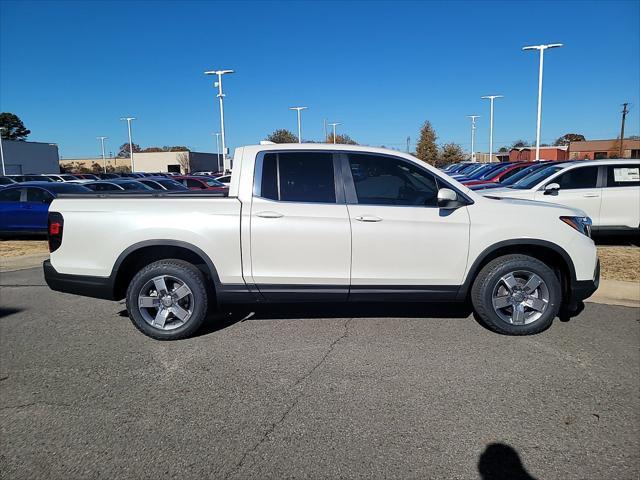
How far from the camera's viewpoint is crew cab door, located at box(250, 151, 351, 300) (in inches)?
183

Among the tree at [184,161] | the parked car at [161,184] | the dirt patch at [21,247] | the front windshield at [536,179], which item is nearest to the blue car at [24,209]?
the dirt patch at [21,247]

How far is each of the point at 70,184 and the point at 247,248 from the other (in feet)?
36.0

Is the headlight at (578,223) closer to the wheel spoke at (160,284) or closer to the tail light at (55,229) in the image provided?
the wheel spoke at (160,284)

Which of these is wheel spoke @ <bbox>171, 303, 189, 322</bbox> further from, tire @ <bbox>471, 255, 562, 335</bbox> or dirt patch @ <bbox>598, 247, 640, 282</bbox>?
dirt patch @ <bbox>598, 247, 640, 282</bbox>

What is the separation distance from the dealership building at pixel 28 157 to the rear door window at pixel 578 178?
58401mm

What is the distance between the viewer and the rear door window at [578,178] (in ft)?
31.3

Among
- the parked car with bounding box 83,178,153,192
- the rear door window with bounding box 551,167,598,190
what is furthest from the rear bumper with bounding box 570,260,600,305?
the parked car with bounding box 83,178,153,192

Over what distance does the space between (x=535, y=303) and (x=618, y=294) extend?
235cm

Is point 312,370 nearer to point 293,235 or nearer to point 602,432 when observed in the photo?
point 293,235

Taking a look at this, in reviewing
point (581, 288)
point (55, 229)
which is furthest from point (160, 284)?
point (581, 288)

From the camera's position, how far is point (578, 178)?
959cm

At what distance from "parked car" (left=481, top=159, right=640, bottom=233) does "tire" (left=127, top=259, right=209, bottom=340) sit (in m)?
6.43

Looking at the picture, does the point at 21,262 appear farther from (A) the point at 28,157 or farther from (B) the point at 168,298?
(A) the point at 28,157

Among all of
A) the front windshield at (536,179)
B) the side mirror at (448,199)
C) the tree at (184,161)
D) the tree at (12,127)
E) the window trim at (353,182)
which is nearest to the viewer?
the side mirror at (448,199)
